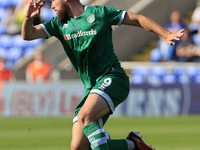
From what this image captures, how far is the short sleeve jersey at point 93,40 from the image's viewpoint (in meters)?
7.01

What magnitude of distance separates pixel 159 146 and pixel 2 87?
10.1 meters

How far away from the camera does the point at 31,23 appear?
24.0 ft

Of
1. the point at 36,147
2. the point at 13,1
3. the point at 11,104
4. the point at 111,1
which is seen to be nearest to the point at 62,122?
the point at 11,104

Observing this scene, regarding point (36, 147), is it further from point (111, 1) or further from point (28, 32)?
point (111, 1)

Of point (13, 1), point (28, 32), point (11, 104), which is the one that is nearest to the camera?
point (28, 32)

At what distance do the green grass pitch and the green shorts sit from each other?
2.15 meters

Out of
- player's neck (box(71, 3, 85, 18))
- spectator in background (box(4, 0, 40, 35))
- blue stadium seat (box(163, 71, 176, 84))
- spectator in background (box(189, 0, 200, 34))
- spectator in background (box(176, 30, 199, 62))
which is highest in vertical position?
spectator in background (box(4, 0, 40, 35))

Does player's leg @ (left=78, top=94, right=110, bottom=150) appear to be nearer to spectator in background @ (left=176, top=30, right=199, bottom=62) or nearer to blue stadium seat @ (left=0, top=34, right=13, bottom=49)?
spectator in background @ (left=176, top=30, right=199, bottom=62)

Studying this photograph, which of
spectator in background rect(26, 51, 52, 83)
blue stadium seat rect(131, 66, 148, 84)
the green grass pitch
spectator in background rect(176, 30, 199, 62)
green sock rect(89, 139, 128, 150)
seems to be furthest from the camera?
spectator in background rect(26, 51, 52, 83)

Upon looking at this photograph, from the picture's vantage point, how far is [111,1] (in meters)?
23.3

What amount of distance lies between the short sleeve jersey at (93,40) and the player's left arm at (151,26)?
0.10 metres

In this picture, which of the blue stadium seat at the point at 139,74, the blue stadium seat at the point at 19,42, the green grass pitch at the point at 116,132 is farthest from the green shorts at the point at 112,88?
the blue stadium seat at the point at 19,42

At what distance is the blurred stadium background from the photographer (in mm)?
13188

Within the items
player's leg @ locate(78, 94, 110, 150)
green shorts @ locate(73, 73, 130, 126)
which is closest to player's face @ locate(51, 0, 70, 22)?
green shorts @ locate(73, 73, 130, 126)
